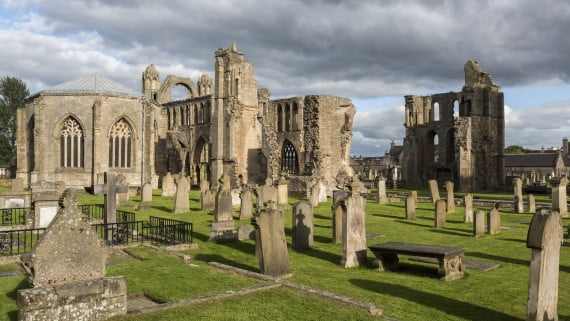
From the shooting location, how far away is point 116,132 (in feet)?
124

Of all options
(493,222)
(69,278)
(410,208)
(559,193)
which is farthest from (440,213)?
(69,278)

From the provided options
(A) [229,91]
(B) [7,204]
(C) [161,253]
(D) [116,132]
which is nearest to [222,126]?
(A) [229,91]

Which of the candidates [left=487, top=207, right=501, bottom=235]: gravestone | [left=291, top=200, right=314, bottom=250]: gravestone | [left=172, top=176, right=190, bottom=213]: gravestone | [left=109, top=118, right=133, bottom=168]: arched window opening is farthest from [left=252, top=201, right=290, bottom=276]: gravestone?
[left=109, top=118, right=133, bottom=168]: arched window opening

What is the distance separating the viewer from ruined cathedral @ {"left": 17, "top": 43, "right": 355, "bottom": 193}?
36.2 metres

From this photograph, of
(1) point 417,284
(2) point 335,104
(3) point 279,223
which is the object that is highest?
(2) point 335,104

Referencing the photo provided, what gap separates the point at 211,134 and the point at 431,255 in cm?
3221

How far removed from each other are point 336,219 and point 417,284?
16.4 feet

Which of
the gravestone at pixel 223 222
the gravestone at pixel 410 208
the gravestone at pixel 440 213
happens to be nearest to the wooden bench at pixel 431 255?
the gravestone at pixel 223 222

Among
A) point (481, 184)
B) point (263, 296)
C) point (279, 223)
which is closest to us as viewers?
point (263, 296)

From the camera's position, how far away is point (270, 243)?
977 cm

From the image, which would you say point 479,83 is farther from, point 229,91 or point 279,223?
point 279,223

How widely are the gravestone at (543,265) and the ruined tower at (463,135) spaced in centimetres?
3841

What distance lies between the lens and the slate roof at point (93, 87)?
3700 cm

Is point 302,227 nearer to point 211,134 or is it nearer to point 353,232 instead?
point 353,232
